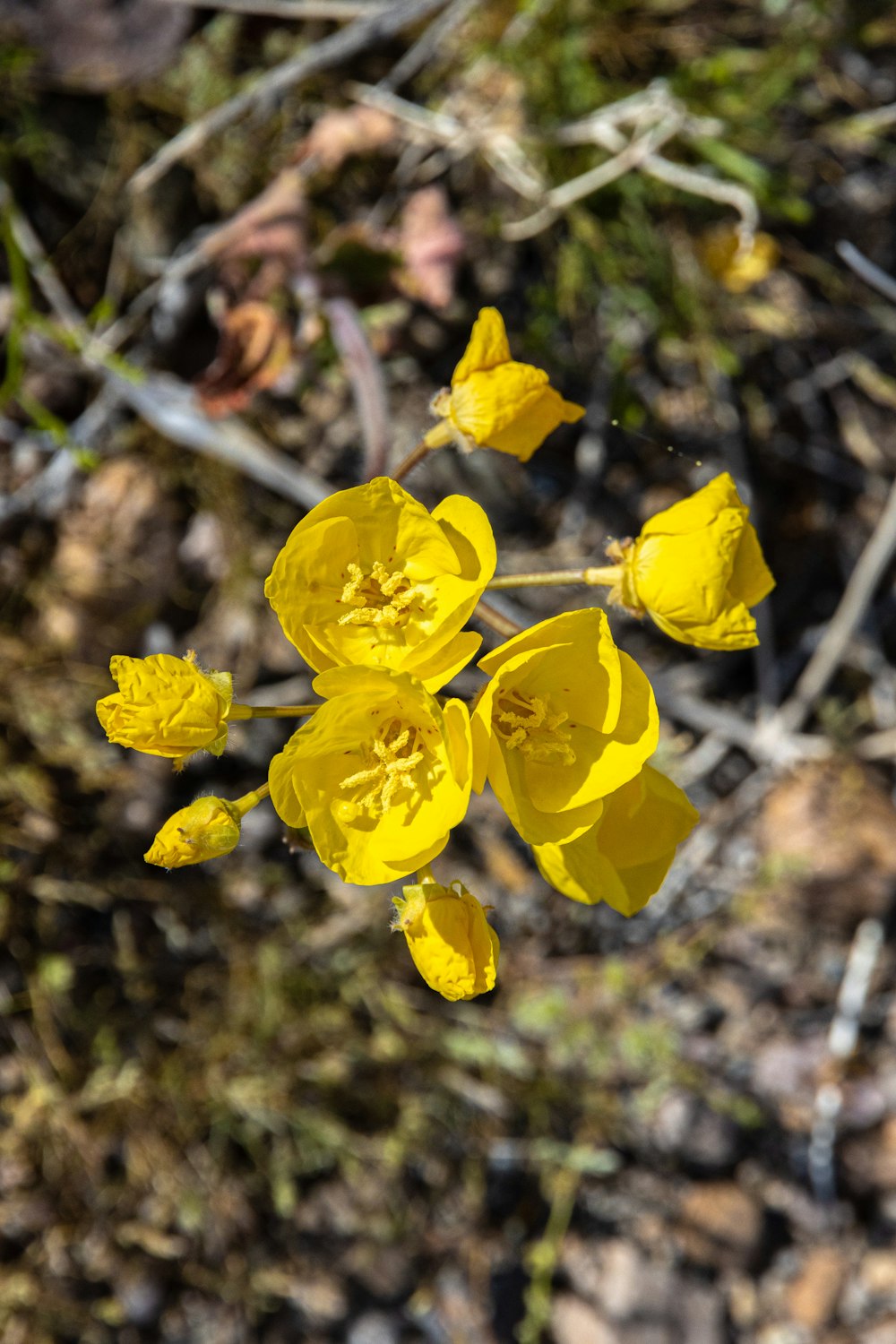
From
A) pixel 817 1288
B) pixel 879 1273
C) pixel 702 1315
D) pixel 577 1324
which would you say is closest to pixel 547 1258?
pixel 577 1324

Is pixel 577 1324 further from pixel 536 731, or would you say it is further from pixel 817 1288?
pixel 536 731

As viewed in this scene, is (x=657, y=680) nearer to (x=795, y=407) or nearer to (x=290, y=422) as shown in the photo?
(x=795, y=407)

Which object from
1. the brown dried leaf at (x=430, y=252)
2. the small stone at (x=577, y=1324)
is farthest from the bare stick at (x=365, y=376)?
the small stone at (x=577, y=1324)

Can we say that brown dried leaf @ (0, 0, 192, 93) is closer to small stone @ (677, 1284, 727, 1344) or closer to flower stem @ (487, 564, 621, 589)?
flower stem @ (487, 564, 621, 589)

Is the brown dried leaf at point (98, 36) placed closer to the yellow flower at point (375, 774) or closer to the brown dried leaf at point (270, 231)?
the brown dried leaf at point (270, 231)

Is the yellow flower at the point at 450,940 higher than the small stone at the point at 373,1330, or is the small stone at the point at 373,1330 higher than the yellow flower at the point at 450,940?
the yellow flower at the point at 450,940

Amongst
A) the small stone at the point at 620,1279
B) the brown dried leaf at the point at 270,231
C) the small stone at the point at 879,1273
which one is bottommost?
the small stone at the point at 879,1273
